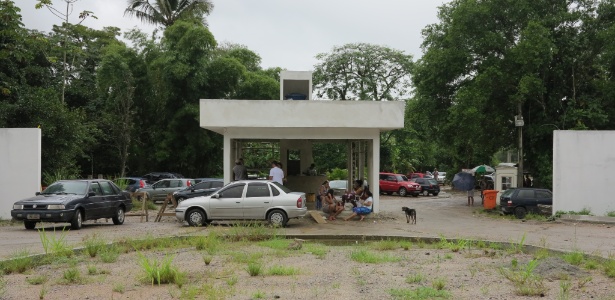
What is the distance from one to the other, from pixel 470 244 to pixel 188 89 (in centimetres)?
2923

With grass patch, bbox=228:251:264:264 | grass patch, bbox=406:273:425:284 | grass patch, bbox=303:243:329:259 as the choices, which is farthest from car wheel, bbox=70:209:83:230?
grass patch, bbox=406:273:425:284

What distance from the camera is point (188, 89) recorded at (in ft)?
131

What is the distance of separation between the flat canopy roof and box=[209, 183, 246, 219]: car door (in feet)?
9.48

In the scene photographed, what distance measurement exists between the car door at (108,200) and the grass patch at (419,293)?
40.8ft

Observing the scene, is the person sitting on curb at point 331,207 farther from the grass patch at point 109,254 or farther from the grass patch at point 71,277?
the grass patch at point 71,277

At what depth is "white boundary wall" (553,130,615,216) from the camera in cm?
2180

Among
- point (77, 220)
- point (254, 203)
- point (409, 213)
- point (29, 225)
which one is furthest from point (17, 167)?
point (409, 213)

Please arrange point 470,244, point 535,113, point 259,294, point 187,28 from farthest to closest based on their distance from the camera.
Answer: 1. point 187,28
2. point 535,113
3. point 470,244
4. point 259,294

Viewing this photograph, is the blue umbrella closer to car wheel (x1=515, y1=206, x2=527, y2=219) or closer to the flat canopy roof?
car wheel (x1=515, y1=206, x2=527, y2=219)

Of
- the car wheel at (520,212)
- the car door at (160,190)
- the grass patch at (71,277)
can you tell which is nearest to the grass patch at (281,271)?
the grass patch at (71,277)

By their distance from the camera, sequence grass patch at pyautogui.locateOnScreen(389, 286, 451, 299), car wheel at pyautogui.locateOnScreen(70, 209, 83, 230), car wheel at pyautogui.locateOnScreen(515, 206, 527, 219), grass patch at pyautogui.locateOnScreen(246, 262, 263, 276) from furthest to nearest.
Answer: car wheel at pyautogui.locateOnScreen(515, 206, 527, 219)
car wheel at pyautogui.locateOnScreen(70, 209, 83, 230)
grass patch at pyautogui.locateOnScreen(246, 262, 263, 276)
grass patch at pyautogui.locateOnScreen(389, 286, 451, 299)

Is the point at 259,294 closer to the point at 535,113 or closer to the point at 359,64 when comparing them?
the point at 535,113

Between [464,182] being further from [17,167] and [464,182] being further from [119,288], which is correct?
[119,288]

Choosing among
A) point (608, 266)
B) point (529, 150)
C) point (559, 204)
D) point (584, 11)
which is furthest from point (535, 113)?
point (608, 266)
